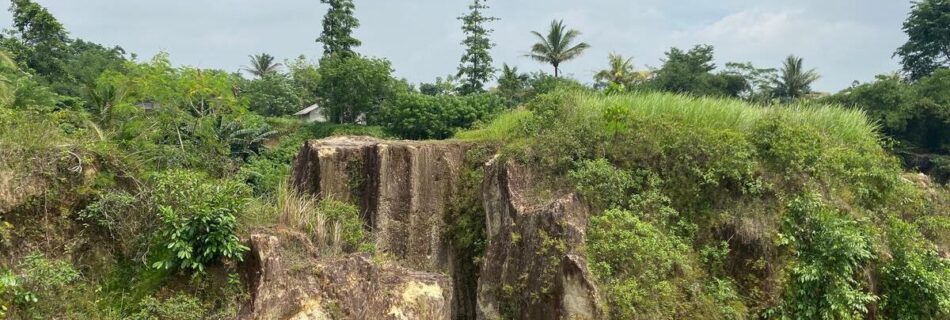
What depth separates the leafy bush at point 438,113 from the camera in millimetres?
23438

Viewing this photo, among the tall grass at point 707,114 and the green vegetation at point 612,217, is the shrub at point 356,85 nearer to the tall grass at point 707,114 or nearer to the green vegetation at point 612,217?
the green vegetation at point 612,217

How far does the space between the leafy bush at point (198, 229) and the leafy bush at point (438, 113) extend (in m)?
16.6

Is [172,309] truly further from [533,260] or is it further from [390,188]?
[533,260]

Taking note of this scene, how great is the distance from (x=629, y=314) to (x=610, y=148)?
254 cm

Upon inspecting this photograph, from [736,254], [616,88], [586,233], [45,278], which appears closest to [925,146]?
[616,88]

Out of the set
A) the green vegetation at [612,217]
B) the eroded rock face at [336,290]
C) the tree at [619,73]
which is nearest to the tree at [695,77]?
the tree at [619,73]

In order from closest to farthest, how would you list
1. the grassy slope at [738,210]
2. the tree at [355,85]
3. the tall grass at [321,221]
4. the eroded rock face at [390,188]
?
the grassy slope at [738,210] → the tall grass at [321,221] → the eroded rock face at [390,188] → the tree at [355,85]

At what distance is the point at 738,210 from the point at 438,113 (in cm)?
1713

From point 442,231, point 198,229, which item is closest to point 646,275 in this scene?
point 442,231

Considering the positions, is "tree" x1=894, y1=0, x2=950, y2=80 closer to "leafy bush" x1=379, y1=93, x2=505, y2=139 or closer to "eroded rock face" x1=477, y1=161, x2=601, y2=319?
"leafy bush" x1=379, y1=93, x2=505, y2=139

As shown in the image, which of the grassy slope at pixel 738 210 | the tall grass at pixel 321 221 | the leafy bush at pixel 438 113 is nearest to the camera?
the grassy slope at pixel 738 210

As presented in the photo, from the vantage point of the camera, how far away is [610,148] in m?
7.98

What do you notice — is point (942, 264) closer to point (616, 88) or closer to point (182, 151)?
point (616, 88)

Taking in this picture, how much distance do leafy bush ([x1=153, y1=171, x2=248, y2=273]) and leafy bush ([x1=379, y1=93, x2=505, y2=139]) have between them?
16559mm
